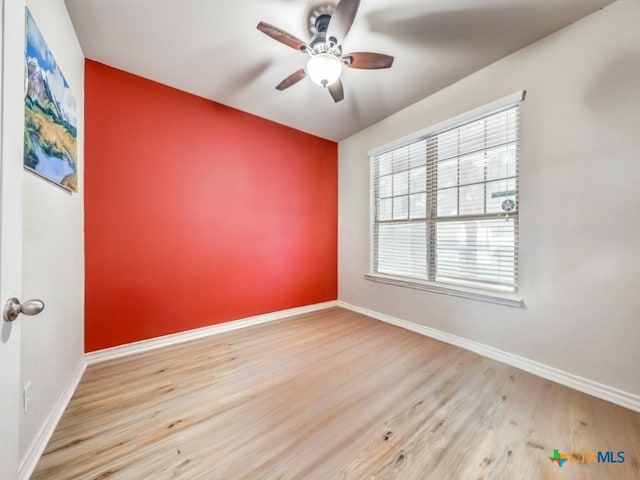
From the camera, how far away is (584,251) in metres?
1.75

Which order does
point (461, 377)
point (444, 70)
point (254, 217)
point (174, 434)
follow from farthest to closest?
point (254, 217)
point (444, 70)
point (461, 377)
point (174, 434)

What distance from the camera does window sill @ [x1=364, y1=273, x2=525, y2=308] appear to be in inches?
82.8

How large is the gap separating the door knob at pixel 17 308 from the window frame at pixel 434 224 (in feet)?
9.25

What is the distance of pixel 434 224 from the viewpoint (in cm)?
274

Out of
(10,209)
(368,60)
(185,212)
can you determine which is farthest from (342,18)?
(185,212)

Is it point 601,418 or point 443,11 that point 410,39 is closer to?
point 443,11

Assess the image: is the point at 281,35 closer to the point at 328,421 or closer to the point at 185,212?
the point at 185,212

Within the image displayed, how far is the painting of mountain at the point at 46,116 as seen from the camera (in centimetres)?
122

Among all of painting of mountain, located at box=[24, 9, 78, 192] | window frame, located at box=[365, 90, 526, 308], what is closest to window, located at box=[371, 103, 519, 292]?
window frame, located at box=[365, 90, 526, 308]

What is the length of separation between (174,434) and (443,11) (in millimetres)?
3222

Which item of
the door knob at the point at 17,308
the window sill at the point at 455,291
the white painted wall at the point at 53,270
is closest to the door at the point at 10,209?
the door knob at the point at 17,308

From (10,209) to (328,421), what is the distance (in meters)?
1.70

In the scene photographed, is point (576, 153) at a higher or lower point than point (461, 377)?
higher

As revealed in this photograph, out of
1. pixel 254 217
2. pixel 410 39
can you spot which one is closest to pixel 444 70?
pixel 410 39
